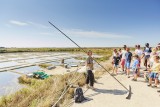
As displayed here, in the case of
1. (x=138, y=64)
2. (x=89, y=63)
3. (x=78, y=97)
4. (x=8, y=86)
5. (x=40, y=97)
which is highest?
(x=89, y=63)

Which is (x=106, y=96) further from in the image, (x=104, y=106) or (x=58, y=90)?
(x=58, y=90)

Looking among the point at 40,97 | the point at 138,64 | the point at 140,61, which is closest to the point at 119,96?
the point at 40,97

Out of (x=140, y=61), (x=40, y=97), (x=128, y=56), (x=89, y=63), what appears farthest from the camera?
(x=140, y=61)

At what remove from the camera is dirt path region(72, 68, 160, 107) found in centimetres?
694

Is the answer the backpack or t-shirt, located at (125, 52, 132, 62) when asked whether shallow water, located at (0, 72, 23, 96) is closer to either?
the backpack

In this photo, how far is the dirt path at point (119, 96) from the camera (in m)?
6.94

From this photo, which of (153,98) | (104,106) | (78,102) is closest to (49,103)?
(78,102)

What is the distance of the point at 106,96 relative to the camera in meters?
7.94

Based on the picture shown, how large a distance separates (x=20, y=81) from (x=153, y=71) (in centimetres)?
1499

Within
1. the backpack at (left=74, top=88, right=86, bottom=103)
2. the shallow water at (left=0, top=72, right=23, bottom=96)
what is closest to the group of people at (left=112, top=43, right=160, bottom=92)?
the backpack at (left=74, top=88, right=86, bottom=103)

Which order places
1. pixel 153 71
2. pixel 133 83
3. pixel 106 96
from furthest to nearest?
pixel 133 83
pixel 153 71
pixel 106 96

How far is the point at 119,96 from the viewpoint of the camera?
26.1 ft

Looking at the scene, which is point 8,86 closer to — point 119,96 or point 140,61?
point 140,61

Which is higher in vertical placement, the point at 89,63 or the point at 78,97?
the point at 89,63
